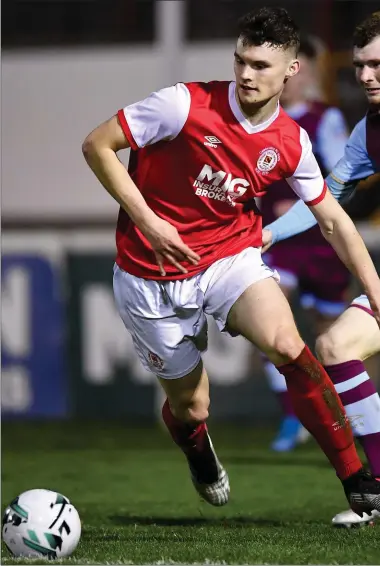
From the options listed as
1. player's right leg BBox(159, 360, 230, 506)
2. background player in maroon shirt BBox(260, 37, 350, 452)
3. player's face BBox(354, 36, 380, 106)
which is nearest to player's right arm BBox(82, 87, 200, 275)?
player's right leg BBox(159, 360, 230, 506)

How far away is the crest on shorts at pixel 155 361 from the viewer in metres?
5.34

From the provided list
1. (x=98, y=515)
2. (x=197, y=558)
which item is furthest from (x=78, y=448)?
(x=197, y=558)

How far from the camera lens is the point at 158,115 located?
479 centimetres

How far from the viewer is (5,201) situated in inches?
495

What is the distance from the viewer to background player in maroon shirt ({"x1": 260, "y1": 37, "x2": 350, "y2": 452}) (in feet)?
26.2

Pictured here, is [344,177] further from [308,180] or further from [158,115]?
[158,115]

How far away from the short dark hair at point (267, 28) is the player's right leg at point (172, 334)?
1037 mm

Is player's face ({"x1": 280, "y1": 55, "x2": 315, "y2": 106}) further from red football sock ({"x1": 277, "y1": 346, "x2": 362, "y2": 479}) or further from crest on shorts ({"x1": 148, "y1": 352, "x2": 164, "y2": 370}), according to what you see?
red football sock ({"x1": 277, "y1": 346, "x2": 362, "y2": 479})

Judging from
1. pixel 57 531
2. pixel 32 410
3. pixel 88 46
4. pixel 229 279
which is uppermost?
pixel 229 279

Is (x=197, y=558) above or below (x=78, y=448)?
above

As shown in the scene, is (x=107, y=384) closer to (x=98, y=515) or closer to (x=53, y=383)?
(x=53, y=383)

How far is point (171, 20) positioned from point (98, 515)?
7.38m

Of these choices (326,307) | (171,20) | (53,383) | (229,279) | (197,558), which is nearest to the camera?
(197,558)

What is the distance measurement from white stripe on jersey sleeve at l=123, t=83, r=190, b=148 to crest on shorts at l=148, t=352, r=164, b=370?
978 mm
